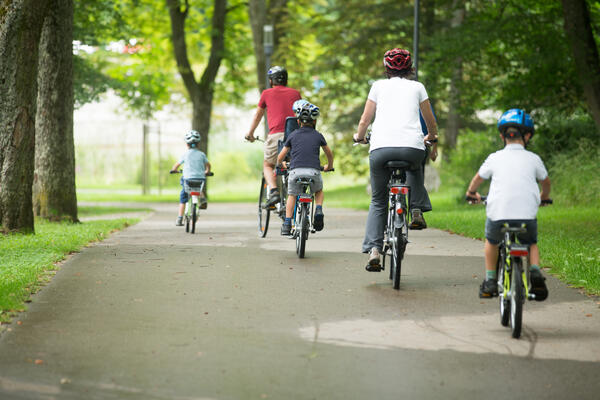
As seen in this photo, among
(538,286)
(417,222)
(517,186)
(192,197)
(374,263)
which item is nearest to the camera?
(538,286)

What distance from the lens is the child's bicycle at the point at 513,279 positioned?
6309mm

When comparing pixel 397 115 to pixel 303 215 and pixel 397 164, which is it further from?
pixel 303 215

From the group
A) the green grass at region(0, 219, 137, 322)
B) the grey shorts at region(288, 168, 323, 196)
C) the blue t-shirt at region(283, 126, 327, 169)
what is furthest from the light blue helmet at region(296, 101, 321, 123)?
the green grass at region(0, 219, 137, 322)

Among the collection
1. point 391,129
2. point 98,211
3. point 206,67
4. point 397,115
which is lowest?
point 98,211

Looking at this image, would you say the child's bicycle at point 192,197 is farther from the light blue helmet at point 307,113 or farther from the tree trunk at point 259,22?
the tree trunk at point 259,22

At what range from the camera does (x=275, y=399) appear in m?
4.87

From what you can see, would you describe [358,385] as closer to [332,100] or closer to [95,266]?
[95,266]

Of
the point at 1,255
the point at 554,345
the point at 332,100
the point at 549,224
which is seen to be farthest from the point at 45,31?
the point at 332,100

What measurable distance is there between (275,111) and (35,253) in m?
3.61

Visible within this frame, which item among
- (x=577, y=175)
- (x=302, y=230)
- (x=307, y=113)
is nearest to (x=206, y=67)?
(x=577, y=175)

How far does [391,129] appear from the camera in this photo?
848 cm

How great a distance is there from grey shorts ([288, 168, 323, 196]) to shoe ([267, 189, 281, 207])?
132cm

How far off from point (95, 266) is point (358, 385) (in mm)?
5729

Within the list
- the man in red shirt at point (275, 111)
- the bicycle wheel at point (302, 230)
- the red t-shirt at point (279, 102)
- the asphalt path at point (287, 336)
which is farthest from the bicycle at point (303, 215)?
the red t-shirt at point (279, 102)
